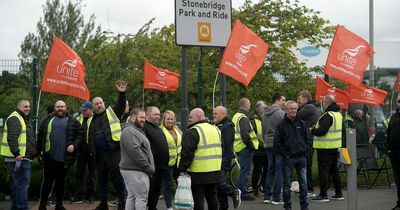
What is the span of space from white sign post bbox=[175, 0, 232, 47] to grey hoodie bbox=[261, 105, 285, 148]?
1.55 meters

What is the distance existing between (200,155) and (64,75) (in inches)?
181

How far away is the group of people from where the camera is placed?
1016cm

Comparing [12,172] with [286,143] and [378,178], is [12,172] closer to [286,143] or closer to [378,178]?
[286,143]

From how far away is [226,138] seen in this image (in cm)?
1176

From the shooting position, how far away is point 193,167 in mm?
10086

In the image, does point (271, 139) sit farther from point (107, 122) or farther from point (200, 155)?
point (200, 155)

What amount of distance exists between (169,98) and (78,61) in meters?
9.76

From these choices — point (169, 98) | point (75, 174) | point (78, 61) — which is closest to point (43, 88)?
point (78, 61)

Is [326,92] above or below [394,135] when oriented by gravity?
above

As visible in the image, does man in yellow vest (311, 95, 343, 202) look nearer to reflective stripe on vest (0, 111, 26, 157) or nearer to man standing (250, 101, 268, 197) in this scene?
man standing (250, 101, 268, 197)

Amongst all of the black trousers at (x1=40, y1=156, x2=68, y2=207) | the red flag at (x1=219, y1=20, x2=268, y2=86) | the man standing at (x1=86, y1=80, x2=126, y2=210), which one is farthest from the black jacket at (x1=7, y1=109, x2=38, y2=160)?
the red flag at (x1=219, y1=20, x2=268, y2=86)

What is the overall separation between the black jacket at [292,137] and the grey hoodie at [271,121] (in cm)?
139

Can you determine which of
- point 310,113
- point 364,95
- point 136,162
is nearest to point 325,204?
point 310,113

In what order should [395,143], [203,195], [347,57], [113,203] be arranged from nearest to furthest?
[203,195] → [395,143] → [113,203] → [347,57]
